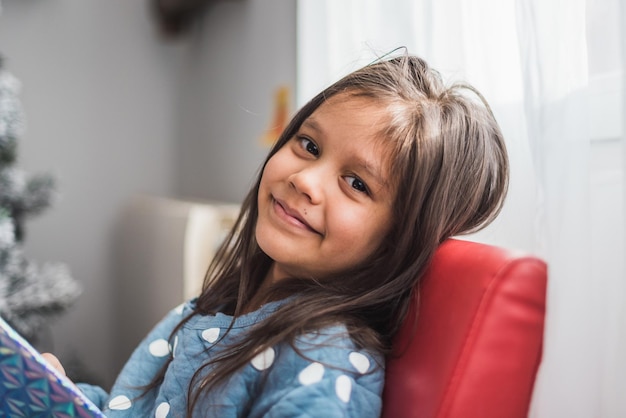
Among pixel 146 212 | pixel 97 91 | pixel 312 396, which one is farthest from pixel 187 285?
pixel 312 396

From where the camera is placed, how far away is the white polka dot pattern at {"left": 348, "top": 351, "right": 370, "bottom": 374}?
1.96 feet

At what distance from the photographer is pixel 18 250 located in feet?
4.44

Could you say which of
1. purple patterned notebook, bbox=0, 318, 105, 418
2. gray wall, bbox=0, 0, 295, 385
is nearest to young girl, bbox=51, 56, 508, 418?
purple patterned notebook, bbox=0, 318, 105, 418

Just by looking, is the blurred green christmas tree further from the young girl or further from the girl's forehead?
the girl's forehead

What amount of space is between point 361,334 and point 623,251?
0.26 meters

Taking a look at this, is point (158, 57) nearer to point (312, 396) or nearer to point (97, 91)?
point (97, 91)

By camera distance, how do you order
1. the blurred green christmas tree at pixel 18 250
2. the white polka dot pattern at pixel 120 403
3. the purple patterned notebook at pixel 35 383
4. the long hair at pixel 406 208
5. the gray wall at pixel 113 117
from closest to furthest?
the purple patterned notebook at pixel 35 383, the long hair at pixel 406 208, the white polka dot pattern at pixel 120 403, the blurred green christmas tree at pixel 18 250, the gray wall at pixel 113 117

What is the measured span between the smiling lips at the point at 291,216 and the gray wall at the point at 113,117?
95cm

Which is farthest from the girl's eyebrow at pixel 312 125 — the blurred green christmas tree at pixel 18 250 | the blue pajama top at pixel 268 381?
the blurred green christmas tree at pixel 18 250

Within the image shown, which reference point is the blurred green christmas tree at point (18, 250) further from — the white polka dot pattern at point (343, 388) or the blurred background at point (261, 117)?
the white polka dot pattern at point (343, 388)

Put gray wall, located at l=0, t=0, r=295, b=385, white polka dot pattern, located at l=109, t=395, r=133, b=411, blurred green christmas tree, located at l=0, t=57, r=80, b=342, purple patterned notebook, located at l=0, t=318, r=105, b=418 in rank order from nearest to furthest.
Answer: purple patterned notebook, located at l=0, t=318, r=105, b=418, white polka dot pattern, located at l=109, t=395, r=133, b=411, blurred green christmas tree, located at l=0, t=57, r=80, b=342, gray wall, located at l=0, t=0, r=295, b=385

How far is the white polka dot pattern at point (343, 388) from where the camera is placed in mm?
564

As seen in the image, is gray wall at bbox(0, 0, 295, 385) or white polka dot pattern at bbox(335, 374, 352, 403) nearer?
white polka dot pattern at bbox(335, 374, 352, 403)

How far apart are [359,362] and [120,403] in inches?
13.5
